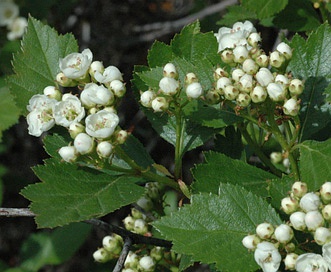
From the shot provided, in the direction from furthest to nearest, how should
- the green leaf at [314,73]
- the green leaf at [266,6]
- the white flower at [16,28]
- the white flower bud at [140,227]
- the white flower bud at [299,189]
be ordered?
the white flower at [16,28]
the green leaf at [266,6]
the white flower bud at [140,227]
the green leaf at [314,73]
the white flower bud at [299,189]

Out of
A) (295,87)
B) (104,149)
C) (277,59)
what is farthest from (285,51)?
(104,149)

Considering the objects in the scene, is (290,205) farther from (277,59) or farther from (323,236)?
(277,59)

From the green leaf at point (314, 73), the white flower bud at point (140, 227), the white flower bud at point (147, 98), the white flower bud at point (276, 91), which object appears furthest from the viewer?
the white flower bud at point (140, 227)

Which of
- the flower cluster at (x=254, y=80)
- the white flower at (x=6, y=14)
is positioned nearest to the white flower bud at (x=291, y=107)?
the flower cluster at (x=254, y=80)

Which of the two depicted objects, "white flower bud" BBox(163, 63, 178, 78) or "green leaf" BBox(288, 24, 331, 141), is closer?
"white flower bud" BBox(163, 63, 178, 78)

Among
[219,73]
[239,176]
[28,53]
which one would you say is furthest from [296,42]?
[28,53]

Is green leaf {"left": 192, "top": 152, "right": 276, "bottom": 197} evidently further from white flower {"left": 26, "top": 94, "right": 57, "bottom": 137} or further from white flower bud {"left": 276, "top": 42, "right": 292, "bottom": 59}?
white flower {"left": 26, "top": 94, "right": 57, "bottom": 137}

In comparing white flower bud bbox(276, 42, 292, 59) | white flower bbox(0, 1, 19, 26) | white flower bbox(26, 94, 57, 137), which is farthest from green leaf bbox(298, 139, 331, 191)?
white flower bbox(0, 1, 19, 26)

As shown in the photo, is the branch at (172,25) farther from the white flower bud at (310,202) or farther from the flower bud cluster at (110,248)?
the white flower bud at (310,202)
